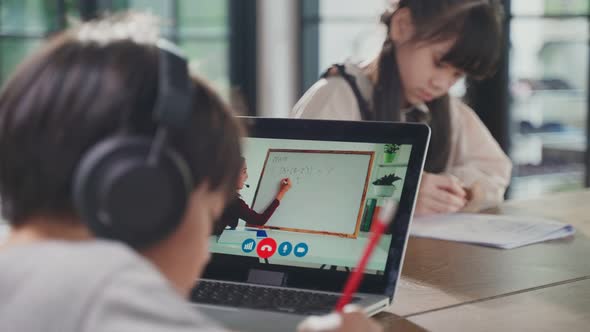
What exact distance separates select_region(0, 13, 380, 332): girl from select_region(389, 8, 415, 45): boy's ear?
1167 mm

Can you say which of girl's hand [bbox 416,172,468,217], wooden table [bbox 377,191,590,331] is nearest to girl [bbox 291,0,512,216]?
girl's hand [bbox 416,172,468,217]

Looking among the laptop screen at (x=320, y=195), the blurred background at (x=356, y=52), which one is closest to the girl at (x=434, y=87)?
the laptop screen at (x=320, y=195)

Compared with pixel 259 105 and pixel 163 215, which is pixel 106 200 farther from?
pixel 259 105

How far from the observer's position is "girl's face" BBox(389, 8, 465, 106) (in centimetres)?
177

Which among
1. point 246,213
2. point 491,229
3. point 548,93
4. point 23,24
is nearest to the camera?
point 246,213

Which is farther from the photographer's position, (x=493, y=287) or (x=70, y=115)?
(x=493, y=287)

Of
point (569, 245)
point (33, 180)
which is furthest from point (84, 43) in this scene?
point (569, 245)

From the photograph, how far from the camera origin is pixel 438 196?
166cm

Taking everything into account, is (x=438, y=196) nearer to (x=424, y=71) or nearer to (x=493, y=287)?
(x=424, y=71)

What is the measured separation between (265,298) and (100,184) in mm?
501

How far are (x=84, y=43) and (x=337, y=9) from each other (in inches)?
153

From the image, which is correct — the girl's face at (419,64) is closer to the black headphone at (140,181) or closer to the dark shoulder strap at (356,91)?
the dark shoulder strap at (356,91)

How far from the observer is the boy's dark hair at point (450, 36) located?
1.72 m

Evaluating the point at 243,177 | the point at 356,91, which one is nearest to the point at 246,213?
the point at 243,177
